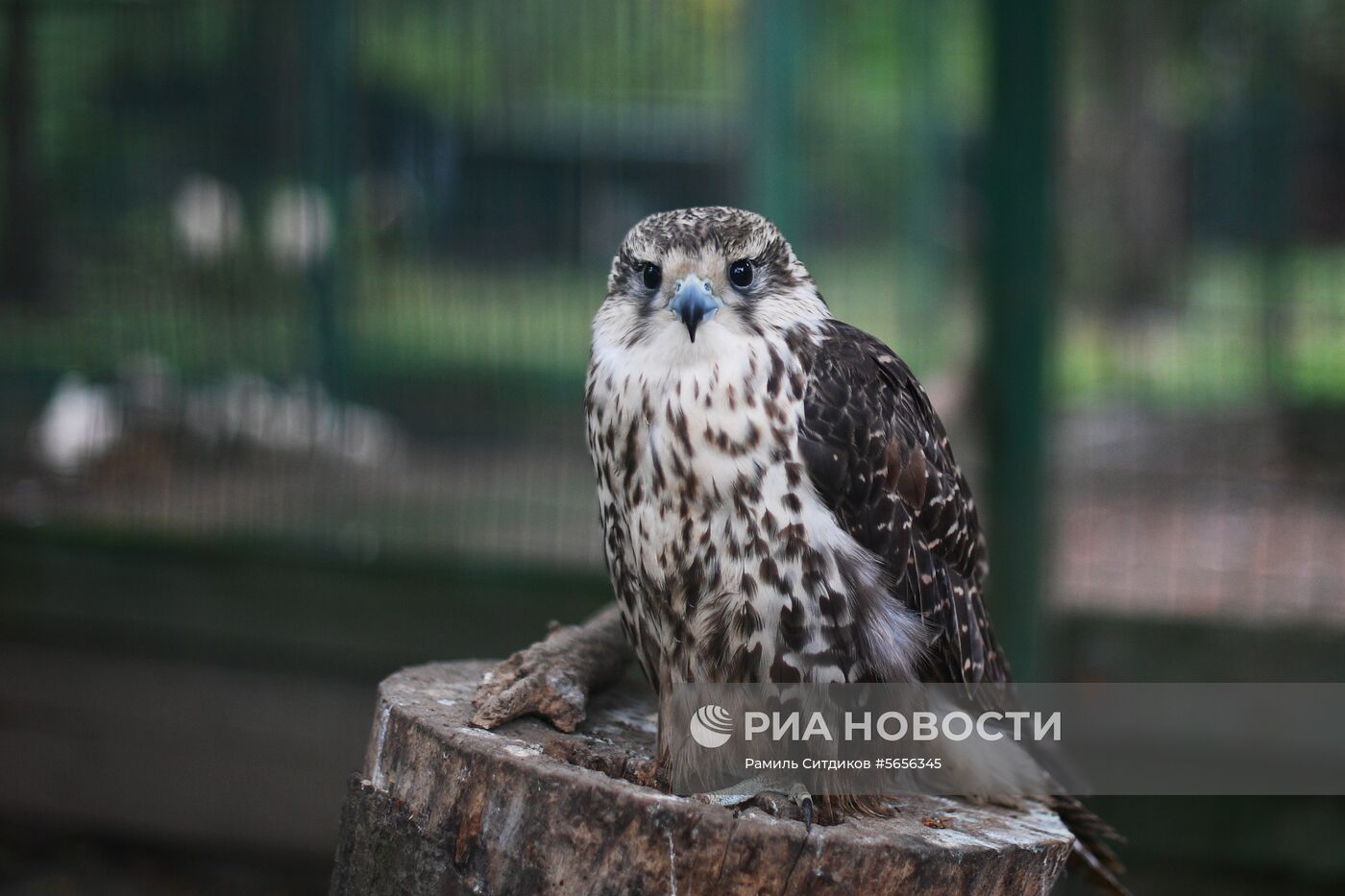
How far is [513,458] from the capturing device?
491 centimetres

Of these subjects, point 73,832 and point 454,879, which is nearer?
point 454,879

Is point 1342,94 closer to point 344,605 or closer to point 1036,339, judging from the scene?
point 1036,339

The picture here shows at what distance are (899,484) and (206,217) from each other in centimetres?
341

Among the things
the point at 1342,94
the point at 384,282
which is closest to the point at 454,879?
the point at 384,282

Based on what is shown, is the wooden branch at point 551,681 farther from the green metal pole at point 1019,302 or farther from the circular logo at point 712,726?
the green metal pole at point 1019,302

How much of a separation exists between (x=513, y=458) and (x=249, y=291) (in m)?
1.15

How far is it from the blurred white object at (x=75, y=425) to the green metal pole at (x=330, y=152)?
0.86 m

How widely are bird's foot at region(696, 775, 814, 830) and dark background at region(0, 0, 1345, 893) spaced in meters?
2.01

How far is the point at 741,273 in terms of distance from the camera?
253 centimetres

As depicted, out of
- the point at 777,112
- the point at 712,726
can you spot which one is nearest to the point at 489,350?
the point at 777,112

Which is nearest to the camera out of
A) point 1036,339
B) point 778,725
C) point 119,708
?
point 778,725

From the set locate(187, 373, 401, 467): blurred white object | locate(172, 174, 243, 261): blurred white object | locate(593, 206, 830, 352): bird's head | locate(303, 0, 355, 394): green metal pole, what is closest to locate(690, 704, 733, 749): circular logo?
locate(593, 206, 830, 352): bird's head

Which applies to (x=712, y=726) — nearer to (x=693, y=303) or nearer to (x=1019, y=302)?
(x=693, y=303)

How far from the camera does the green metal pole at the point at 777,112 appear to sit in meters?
4.69
